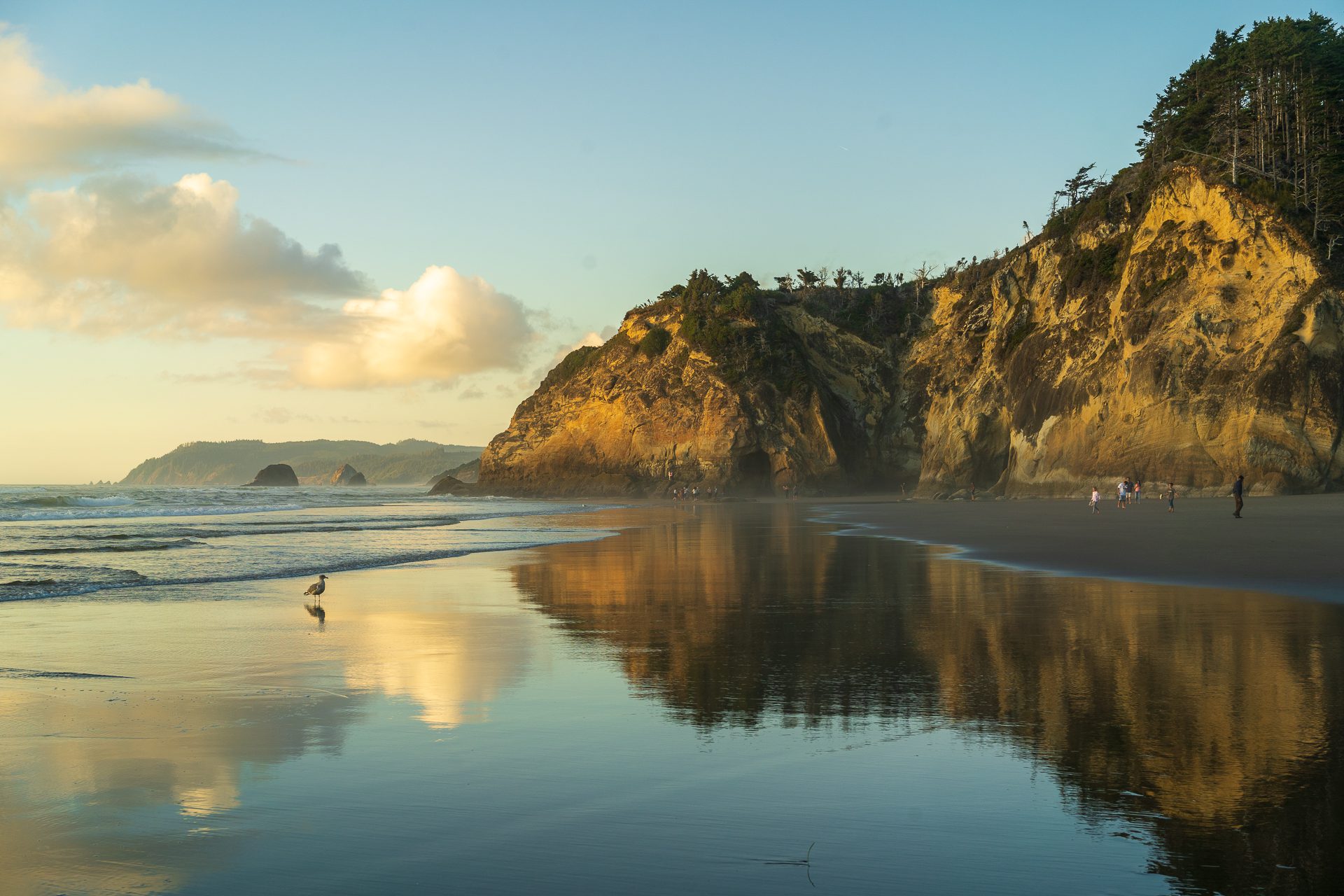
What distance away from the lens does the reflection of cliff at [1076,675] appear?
5.13 metres

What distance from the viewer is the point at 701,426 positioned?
9044cm

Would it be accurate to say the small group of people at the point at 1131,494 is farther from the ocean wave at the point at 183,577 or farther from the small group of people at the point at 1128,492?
the ocean wave at the point at 183,577

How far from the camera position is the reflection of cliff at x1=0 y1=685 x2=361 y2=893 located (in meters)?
4.55

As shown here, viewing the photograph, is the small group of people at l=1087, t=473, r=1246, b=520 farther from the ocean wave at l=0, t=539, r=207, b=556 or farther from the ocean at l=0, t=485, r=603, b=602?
the ocean wave at l=0, t=539, r=207, b=556

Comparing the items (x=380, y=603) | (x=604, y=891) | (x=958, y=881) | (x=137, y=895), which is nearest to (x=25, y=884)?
(x=137, y=895)

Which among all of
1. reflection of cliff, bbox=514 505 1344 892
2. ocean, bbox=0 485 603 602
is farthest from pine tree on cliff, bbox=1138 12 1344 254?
reflection of cliff, bbox=514 505 1344 892

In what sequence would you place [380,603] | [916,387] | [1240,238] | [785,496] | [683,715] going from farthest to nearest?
[916,387], [785,496], [1240,238], [380,603], [683,715]

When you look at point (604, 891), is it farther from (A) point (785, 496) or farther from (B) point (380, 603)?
(A) point (785, 496)

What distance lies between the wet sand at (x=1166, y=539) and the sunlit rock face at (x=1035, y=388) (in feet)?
19.1

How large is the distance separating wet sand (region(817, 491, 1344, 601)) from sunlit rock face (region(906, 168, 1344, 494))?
4019 mm

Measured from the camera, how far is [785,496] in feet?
281

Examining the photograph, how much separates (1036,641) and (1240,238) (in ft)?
162

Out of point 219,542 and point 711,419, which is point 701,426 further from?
point 219,542

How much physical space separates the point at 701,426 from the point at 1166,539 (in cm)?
6685
